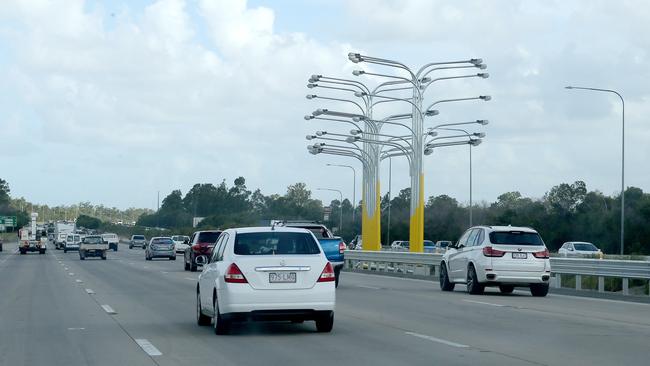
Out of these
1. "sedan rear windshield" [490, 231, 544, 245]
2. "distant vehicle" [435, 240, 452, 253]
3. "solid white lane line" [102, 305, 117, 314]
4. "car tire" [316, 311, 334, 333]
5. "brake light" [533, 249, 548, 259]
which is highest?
"sedan rear windshield" [490, 231, 544, 245]

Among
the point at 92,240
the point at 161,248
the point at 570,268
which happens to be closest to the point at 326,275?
the point at 570,268

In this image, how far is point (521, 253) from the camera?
2606cm

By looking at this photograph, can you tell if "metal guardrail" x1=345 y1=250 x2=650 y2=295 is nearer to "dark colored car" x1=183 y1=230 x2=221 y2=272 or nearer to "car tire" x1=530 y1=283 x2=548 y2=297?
"car tire" x1=530 y1=283 x2=548 y2=297

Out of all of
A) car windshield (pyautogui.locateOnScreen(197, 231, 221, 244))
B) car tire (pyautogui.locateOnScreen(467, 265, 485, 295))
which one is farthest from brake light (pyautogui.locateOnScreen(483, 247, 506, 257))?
car windshield (pyautogui.locateOnScreen(197, 231, 221, 244))

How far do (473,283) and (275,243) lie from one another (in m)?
12.1

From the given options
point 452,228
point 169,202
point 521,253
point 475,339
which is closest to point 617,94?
point 521,253

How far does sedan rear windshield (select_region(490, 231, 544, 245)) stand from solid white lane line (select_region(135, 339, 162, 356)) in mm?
13374

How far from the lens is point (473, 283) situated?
26.6 meters

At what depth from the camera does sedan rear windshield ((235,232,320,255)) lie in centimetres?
1535

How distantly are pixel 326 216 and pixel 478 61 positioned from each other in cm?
2334

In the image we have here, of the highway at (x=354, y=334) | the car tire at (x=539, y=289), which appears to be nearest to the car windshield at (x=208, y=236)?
the highway at (x=354, y=334)

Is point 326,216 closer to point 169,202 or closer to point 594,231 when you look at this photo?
point 594,231

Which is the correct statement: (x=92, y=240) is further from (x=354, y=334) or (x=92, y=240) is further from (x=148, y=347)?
(x=148, y=347)

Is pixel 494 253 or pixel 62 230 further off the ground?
pixel 62 230
